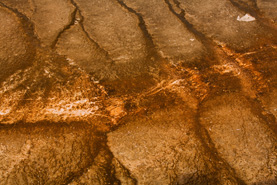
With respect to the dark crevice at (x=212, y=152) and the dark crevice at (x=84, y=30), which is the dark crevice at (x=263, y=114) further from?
the dark crevice at (x=84, y=30)

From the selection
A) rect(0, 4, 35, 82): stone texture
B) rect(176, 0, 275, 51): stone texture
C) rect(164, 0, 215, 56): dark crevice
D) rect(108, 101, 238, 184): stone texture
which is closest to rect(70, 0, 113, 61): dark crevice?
rect(0, 4, 35, 82): stone texture

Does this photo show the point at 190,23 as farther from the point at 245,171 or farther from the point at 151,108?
the point at 245,171

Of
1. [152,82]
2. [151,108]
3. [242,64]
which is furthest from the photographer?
[242,64]

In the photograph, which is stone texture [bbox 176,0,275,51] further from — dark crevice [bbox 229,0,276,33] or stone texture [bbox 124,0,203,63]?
stone texture [bbox 124,0,203,63]

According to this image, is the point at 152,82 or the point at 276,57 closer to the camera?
the point at 152,82

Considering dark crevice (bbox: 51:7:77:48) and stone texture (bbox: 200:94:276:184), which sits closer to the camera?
stone texture (bbox: 200:94:276:184)

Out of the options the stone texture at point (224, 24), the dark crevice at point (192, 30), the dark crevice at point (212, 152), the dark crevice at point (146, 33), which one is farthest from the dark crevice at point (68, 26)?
the dark crevice at point (212, 152)

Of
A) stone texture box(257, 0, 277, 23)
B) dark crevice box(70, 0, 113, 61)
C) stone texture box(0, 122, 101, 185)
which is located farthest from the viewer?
stone texture box(257, 0, 277, 23)

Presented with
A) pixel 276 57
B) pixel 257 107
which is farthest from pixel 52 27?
pixel 276 57
